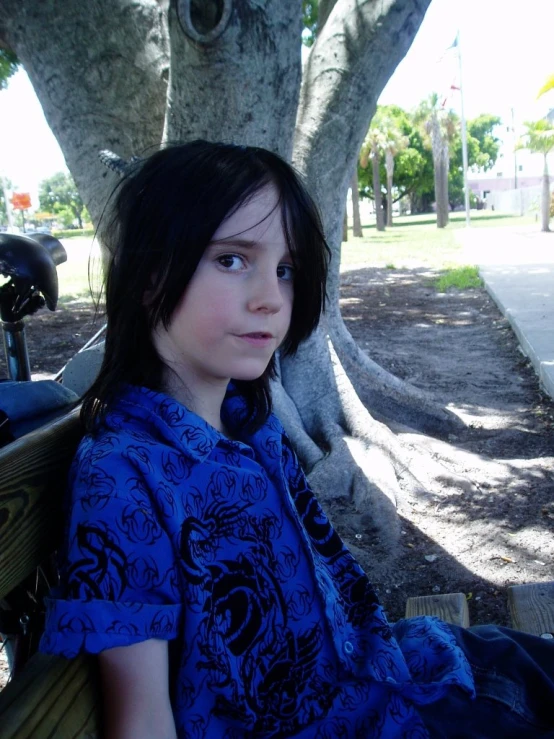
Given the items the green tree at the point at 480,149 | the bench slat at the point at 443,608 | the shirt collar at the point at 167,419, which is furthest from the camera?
the green tree at the point at 480,149

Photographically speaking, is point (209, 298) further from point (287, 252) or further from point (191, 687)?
point (191, 687)

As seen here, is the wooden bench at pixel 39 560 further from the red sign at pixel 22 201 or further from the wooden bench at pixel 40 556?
the red sign at pixel 22 201

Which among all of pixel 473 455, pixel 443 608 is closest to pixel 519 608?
pixel 443 608

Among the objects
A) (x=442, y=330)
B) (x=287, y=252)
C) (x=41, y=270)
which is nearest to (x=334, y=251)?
(x=41, y=270)

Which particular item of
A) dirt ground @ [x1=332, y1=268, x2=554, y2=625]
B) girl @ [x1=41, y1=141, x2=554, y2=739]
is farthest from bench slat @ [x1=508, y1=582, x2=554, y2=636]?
dirt ground @ [x1=332, y1=268, x2=554, y2=625]

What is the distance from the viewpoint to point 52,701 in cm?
103

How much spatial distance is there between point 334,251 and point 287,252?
11.3 ft

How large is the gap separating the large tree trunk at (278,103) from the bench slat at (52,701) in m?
2.53

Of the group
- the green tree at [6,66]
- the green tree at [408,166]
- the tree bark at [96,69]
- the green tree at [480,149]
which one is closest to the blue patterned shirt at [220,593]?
the tree bark at [96,69]

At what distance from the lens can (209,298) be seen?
4.45ft

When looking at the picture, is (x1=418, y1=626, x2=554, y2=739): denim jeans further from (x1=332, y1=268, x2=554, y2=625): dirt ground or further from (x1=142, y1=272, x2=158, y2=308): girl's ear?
(x1=332, y1=268, x2=554, y2=625): dirt ground

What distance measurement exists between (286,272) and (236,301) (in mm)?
210

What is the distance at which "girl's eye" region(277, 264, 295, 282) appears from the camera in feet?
4.96

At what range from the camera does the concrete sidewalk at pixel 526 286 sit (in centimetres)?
729
